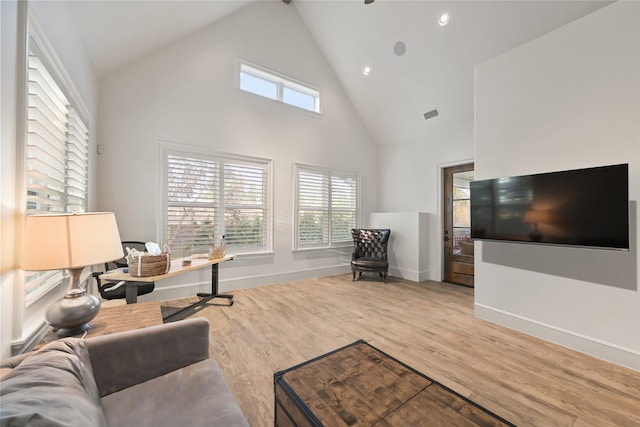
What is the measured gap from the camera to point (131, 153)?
11.6 feet

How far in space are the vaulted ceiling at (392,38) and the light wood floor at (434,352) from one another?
3325mm

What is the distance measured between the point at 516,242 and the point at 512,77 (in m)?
1.82

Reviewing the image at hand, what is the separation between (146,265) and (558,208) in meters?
3.92

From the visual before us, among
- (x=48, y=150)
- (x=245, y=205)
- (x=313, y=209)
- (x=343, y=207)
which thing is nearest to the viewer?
(x=48, y=150)

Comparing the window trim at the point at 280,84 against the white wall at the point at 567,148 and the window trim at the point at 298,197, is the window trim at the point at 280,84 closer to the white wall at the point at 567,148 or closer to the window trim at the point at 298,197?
the window trim at the point at 298,197

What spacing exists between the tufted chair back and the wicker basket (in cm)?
328

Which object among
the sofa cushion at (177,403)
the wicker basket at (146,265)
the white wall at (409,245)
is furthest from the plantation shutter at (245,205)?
the sofa cushion at (177,403)

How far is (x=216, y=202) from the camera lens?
418 centimetres

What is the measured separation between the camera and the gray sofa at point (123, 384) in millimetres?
712

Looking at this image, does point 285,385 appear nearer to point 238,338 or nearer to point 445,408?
point 445,408

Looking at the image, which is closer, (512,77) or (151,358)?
(151,358)

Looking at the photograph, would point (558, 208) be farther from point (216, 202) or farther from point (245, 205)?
point (216, 202)

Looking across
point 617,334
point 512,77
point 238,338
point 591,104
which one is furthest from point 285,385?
point 512,77

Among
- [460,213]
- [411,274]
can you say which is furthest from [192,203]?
[460,213]
